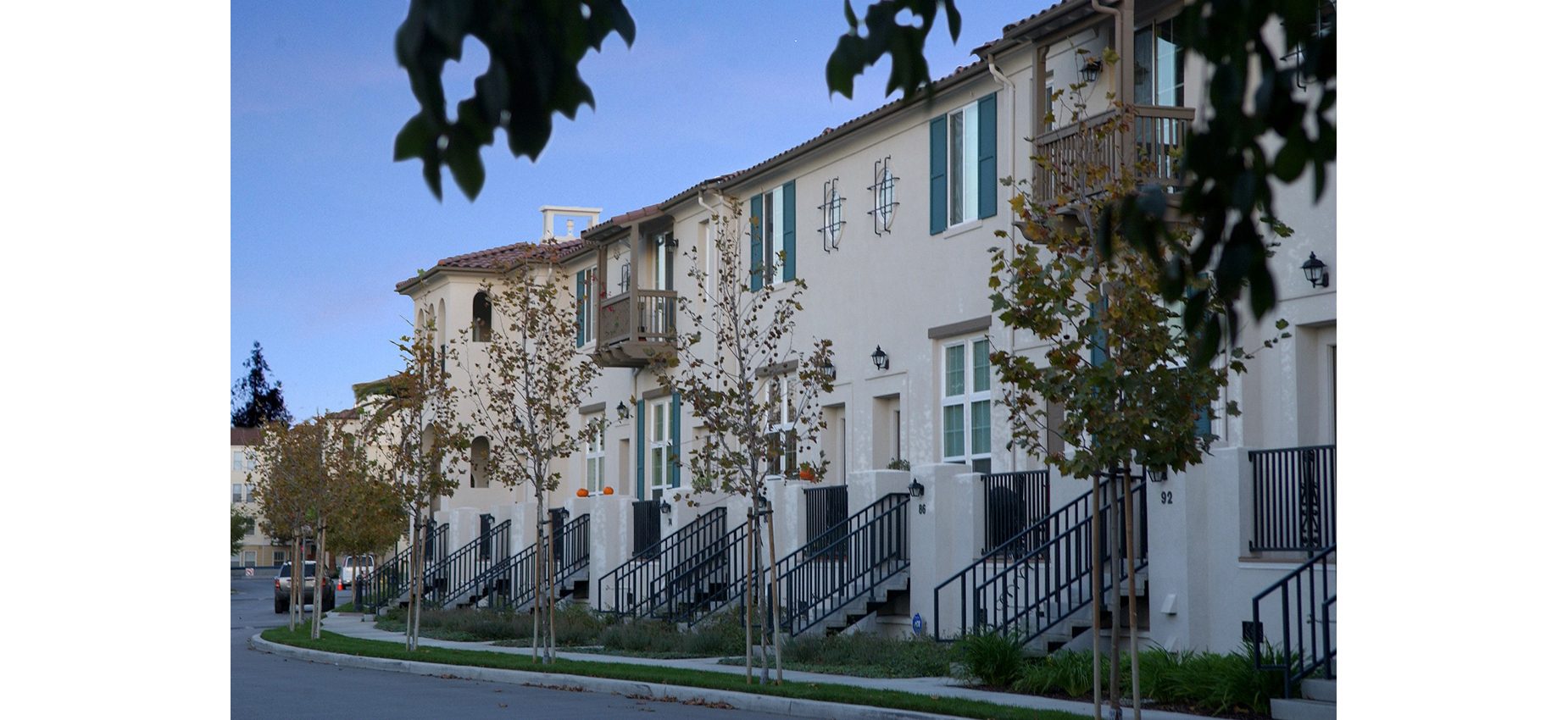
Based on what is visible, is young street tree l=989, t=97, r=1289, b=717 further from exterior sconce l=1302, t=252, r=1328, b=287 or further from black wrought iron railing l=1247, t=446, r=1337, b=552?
black wrought iron railing l=1247, t=446, r=1337, b=552

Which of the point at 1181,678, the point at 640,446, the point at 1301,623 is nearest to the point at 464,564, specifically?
the point at 640,446

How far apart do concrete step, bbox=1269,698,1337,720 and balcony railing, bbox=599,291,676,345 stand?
13806mm

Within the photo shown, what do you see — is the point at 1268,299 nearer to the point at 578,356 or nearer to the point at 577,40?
the point at 577,40

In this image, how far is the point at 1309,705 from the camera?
9961mm

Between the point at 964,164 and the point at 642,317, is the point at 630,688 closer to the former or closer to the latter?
the point at 964,164

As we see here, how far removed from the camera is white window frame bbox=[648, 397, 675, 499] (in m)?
24.6

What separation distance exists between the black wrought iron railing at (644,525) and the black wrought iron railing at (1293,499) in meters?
12.1

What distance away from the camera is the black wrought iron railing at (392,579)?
30.0m

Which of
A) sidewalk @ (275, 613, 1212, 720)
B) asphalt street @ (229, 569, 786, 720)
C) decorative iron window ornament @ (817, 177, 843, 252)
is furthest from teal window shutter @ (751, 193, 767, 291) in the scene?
asphalt street @ (229, 569, 786, 720)

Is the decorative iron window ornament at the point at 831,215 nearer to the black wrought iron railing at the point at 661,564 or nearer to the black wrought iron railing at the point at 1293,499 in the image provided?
the black wrought iron railing at the point at 661,564

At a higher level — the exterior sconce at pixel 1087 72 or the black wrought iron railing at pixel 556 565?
the exterior sconce at pixel 1087 72

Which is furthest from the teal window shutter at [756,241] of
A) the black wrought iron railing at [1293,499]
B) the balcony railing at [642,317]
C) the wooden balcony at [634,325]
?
the black wrought iron railing at [1293,499]
